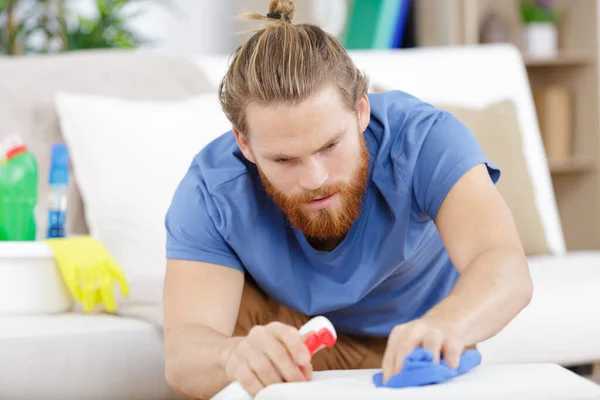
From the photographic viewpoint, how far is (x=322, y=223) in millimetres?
1334

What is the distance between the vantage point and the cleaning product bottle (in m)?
1.79

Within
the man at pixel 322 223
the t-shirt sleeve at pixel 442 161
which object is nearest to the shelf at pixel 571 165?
the man at pixel 322 223

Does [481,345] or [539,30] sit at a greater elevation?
[539,30]

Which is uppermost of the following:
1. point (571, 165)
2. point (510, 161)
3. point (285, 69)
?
point (285, 69)

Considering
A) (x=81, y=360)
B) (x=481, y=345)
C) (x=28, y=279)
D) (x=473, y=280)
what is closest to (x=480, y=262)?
(x=473, y=280)

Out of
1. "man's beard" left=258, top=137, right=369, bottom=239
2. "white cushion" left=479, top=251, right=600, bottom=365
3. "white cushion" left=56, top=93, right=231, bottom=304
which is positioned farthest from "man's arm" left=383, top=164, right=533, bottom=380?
"white cushion" left=56, top=93, right=231, bottom=304

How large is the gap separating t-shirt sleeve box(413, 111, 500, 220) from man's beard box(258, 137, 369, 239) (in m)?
0.09

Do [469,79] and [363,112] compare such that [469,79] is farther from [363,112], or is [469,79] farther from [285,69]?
[285,69]

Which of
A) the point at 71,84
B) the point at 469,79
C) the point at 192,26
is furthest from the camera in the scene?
the point at 192,26

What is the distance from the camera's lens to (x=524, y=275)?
1.19m

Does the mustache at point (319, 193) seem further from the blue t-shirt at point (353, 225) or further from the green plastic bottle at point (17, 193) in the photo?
the green plastic bottle at point (17, 193)

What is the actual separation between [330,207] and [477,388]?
448mm

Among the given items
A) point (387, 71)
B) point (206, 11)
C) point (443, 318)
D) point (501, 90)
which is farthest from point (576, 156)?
point (443, 318)

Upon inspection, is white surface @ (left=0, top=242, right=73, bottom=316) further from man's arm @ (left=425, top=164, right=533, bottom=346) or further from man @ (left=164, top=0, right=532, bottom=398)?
man's arm @ (left=425, top=164, right=533, bottom=346)
